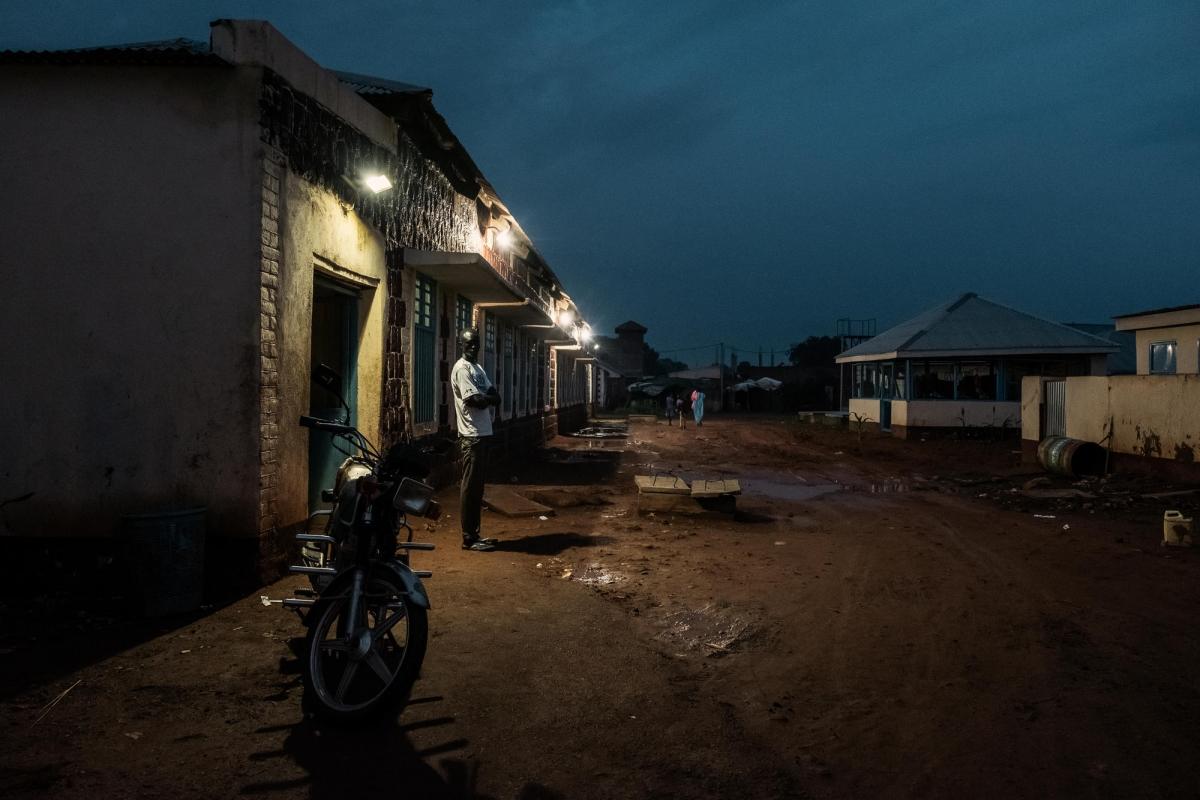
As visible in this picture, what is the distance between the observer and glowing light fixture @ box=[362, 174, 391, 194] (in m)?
7.63

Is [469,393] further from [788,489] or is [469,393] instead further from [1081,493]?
[1081,493]

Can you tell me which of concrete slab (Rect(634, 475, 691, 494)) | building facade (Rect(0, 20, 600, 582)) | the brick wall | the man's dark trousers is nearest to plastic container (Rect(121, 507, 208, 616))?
building facade (Rect(0, 20, 600, 582))

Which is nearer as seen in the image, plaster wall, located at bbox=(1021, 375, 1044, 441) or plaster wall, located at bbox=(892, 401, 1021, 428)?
plaster wall, located at bbox=(1021, 375, 1044, 441)

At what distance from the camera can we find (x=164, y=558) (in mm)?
4965

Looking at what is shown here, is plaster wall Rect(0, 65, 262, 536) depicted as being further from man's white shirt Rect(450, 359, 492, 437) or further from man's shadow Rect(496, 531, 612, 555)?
man's shadow Rect(496, 531, 612, 555)

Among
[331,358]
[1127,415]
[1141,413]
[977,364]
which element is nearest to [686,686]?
[331,358]

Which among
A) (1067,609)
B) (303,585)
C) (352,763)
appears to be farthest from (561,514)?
(352,763)

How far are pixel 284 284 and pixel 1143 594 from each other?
699 cm

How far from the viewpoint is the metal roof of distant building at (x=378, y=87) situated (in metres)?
8.41

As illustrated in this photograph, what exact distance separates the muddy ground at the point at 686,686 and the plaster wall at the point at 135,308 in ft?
3.48

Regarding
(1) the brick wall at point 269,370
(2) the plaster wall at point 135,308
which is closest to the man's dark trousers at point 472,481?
(1) the brick wall at point 269,370

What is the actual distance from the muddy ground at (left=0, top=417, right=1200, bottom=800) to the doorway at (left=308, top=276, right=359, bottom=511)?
148 centimetres

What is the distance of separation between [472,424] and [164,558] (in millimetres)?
2828

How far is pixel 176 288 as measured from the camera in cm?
548
